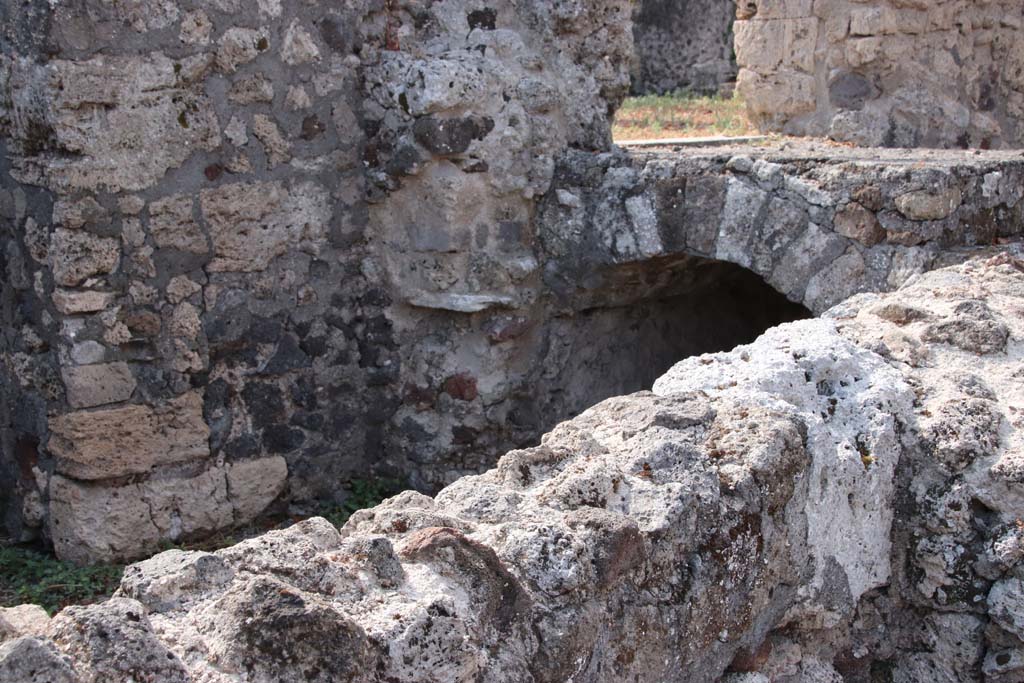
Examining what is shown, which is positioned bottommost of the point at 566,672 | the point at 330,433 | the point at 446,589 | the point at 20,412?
the point at 330,433

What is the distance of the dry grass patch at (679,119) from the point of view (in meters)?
7.21

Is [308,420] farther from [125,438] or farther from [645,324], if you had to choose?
[645,324]

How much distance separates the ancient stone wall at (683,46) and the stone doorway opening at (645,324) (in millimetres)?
6315

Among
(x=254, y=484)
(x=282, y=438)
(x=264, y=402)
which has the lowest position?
(x=254, y=484)

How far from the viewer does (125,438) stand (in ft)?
14.0

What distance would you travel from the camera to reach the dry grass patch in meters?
7.21

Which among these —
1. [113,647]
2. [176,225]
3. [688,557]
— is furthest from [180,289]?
[113,647]

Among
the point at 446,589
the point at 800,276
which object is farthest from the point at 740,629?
the point at 800,276

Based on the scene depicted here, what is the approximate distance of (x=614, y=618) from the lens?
1917mm

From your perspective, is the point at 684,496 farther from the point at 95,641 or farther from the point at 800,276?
the point at 800,276

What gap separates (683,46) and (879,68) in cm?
590

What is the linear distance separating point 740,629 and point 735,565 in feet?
0.42

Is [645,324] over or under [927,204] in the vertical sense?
under

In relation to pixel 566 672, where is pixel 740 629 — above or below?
below
